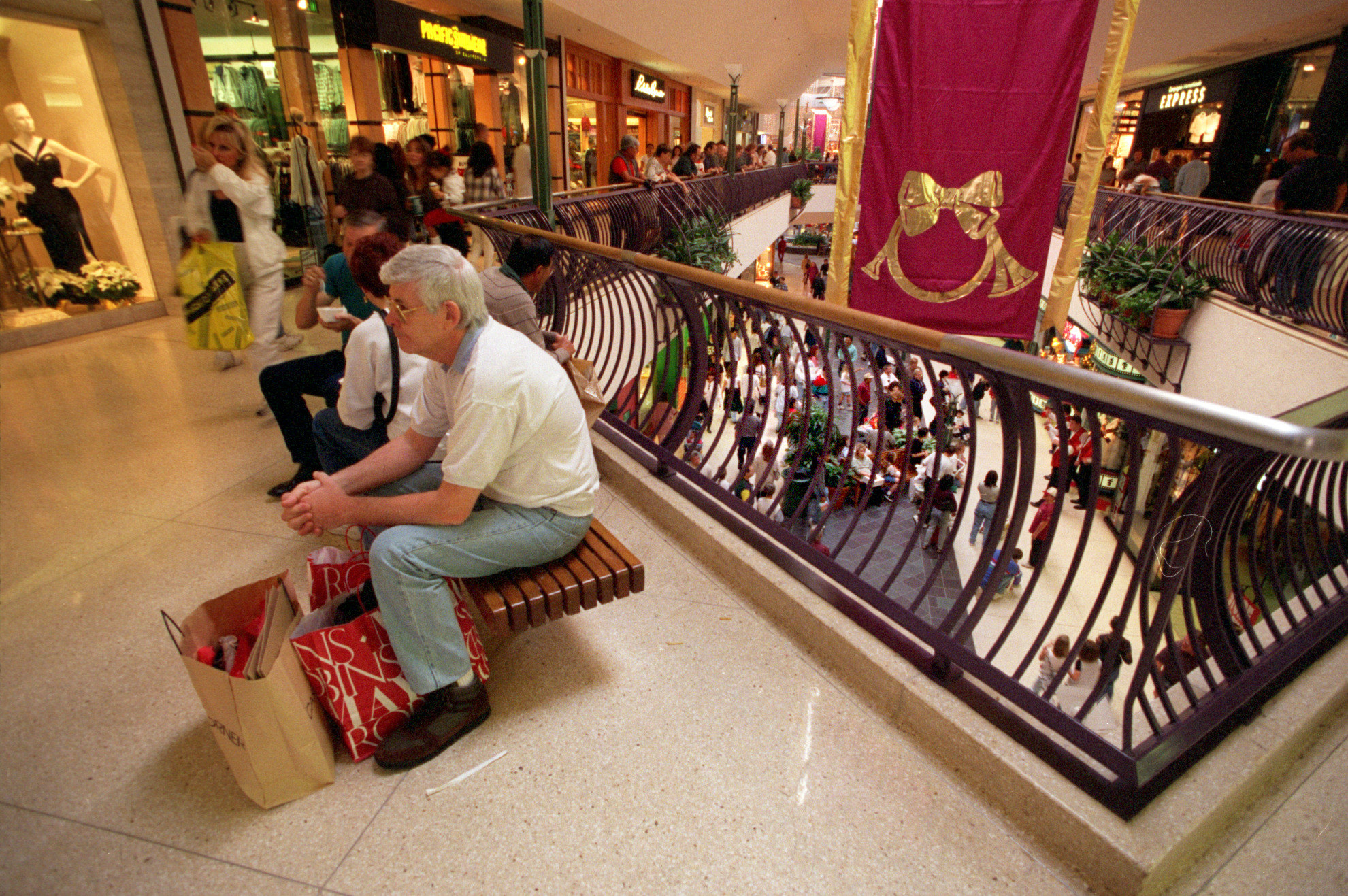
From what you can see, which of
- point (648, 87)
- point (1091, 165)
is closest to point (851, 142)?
point (1091, 165)

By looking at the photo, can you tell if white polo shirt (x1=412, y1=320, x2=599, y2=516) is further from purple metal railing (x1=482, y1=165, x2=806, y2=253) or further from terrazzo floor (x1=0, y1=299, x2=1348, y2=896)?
purple metal railing (x1=482, y1=165, x2=806, y2=253)

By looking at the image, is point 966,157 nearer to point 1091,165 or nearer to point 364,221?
point 1091,165

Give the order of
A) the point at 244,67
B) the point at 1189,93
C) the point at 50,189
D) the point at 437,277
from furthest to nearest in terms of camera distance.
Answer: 1. the point at 1189,93
2. the point at 244,67
3. the point at 50,189
4. the point at 437,277

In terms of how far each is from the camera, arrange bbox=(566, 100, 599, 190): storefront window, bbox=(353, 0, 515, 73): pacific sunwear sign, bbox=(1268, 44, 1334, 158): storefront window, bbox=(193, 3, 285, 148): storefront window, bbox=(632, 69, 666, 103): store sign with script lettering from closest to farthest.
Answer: bbox=(193, 3, 285, 148): storefront window
bbox=(353, 0, 515, 73): pacific sunwear sign
bbox=(1268, 44, 1334, 158): storefront window
bbox=(566, 100, 599, 190): storefront window
bbox=(632, 69, 666, 103): store sign with script lettering

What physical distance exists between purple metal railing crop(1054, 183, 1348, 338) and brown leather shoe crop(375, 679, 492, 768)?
650cm

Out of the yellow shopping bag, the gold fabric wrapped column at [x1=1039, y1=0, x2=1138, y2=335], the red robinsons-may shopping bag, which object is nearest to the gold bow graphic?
the gold fabric wrapped column at [x1=1039, y1=0, x2=1138, y2=335]

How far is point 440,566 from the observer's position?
1618 mm

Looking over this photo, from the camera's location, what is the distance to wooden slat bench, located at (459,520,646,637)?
1.67m

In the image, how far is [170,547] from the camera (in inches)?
98.5

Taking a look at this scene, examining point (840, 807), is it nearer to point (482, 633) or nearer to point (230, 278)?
point (482, 633)

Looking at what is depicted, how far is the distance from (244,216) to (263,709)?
11.0 ft

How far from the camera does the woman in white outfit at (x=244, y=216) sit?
3.58 metres

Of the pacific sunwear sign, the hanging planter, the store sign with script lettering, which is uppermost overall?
the store sign with script lettering

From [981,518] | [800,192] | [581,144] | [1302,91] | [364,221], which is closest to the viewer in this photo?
[364,221]
